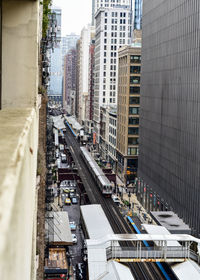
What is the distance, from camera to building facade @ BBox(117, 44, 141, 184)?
79.7 metres

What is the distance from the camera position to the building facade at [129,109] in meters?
79.7

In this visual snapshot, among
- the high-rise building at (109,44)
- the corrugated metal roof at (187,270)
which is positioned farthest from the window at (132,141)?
the corrugated metal roof at (187,270)

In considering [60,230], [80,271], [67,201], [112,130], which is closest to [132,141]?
[112,130]

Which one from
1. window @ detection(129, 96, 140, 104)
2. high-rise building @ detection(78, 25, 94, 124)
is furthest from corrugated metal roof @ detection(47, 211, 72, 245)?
high-rise building @ detection(78, 25, 94, 124)

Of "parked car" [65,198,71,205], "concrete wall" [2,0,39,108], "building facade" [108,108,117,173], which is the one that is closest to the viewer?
"concrete wall" [2,0,39,108]

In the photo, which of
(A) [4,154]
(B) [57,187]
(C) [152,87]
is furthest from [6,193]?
(B) [57,187]

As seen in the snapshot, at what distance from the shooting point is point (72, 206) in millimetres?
64688

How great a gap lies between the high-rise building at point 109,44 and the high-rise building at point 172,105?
2120 inches

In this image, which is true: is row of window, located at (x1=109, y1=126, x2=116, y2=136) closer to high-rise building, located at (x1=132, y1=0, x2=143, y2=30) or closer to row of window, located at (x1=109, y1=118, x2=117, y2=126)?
row of window, located at (x1=109, y1=118, x2=117, y2=126)

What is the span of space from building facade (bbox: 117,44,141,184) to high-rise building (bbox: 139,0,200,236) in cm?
1209

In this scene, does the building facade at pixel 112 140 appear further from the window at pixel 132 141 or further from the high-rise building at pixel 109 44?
the high-rise building at pixel 109 44

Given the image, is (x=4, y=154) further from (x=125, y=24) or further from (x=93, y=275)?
(x=125, y=24)

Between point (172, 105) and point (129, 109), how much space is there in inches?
1137

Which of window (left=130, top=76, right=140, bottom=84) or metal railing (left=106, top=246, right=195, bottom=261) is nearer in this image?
metal railing (left=106, top=246, right=195, bottom=261)
